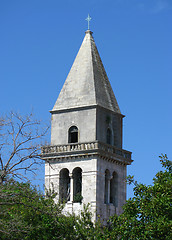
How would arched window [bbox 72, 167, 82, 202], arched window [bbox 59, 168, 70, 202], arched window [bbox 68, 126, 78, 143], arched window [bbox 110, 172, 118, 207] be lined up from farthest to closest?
arched window [bbox 110, 172, 118, 207] < arched window [bbox 68, 126, 78, 143] < arched window [bbox 72, 167, 82, 202] < arched window [bbox 59, 168, 70, 202]

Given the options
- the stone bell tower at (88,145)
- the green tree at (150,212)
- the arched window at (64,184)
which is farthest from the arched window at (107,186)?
the green tree at (150,212)

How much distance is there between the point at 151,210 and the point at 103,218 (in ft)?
55.8

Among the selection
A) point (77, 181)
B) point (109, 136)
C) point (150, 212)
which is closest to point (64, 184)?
point (77, 181)

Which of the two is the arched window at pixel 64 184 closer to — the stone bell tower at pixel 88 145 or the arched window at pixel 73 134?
the stone bell tower at pixel 88 145

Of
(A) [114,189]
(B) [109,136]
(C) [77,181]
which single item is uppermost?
(B) [109,136]

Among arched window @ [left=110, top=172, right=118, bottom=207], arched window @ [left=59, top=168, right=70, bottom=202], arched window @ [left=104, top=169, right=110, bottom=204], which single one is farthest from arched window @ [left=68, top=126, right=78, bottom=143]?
arched window @ [left=110, top=172, right=118, bottom=207]

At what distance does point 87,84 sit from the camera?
2485 inches

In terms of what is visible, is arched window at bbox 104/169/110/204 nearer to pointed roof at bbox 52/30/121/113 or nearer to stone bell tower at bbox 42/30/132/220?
stone bell tower at bbox 42/30/132/220

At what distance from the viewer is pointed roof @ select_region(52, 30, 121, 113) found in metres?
62.5

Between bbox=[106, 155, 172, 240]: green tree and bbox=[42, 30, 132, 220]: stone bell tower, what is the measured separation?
13817mm

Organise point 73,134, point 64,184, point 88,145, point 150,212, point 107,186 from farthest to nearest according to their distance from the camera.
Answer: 1. point 73,134
2. point 64,184
3. point 107,186
4. point 88,145
5. point 150,212

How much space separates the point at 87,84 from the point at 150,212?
74.1 ft

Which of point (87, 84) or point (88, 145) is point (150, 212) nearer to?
point (88, 145)

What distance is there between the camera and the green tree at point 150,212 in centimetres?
4138
